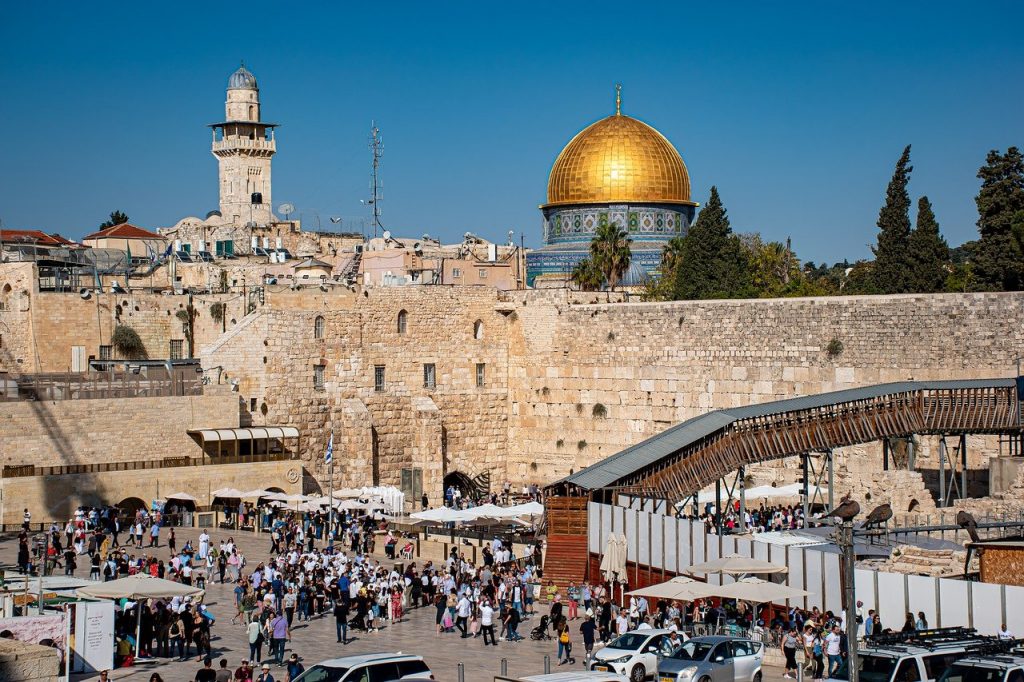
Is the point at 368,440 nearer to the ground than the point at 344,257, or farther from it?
nearer to the ground

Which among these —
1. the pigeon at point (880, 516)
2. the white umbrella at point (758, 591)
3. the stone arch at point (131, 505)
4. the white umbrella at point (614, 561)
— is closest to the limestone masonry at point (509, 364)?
the stone arch at point (131, 505)

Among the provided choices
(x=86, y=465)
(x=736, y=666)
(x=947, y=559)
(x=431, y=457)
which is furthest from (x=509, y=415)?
(x=736, y=666)

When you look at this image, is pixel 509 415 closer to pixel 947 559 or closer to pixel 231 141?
pixel 947 559

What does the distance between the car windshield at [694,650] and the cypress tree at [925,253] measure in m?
22.0

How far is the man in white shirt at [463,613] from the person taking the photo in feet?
74.3

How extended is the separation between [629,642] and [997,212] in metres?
23.8

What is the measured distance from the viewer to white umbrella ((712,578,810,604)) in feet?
65.3

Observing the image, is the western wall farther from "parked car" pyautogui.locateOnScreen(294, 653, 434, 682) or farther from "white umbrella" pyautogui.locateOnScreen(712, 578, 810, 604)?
"parked car" pyautogui.locateOnScreen(294, 653, 434, 682)

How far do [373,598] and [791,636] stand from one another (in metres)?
7.38

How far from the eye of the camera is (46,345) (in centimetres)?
4147

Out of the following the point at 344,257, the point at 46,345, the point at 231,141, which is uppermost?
the point at 231,141

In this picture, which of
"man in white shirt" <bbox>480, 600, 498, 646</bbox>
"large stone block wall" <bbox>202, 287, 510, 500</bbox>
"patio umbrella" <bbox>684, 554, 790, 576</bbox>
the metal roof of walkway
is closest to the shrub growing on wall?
"large stone block wall" <bbox>202, 287, 510, 500</bbox>

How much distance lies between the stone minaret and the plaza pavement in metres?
43.6

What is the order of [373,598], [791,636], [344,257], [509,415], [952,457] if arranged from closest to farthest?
[791,636] → [373,598] → [952,457] → [509,415] → [344,257]
